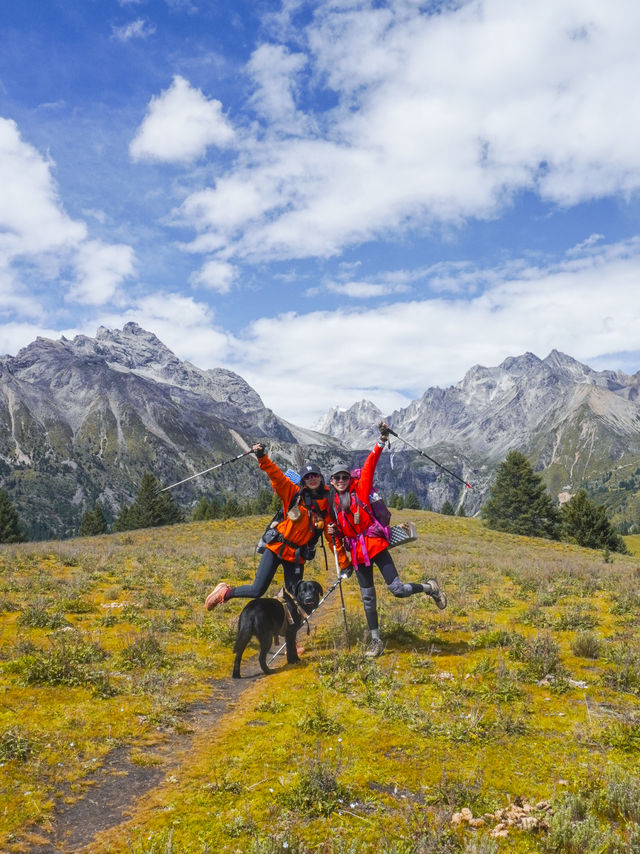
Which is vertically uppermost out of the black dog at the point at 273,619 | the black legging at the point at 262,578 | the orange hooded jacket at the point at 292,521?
the orange hooded jacket at the point at 292,521

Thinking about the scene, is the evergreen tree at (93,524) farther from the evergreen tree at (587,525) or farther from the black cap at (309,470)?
the black cap at (309,470)

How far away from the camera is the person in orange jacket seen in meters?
9.46

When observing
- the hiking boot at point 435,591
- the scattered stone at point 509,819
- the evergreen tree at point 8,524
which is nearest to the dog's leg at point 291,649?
the hiking boot at point 435,591

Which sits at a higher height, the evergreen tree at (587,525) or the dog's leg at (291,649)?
the dog's leg at (291,649)

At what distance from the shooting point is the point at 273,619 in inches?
370

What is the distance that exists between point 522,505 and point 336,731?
68372mm

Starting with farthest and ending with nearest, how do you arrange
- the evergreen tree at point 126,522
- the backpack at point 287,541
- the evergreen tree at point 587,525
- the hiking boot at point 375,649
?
the evergreen tree at point 126,522, the evergreen tree at point 587,525, the backpack at point 287,541, the hiking boot at point 375,649

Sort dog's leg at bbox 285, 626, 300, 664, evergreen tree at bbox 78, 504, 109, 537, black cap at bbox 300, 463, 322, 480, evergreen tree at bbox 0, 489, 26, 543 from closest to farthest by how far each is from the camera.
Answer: dog's leg at bbox 285, 626, 300, 664 → black cap at bbox 300, 463, 322, 480 → evergreen tree at bbox 0, 489, 26, 543 → evergreen tree at bbox 78, 504, 109, 537

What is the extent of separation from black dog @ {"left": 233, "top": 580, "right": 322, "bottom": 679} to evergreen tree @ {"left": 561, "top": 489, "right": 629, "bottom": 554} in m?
57.1

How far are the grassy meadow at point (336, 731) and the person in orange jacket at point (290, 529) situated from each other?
150 cm

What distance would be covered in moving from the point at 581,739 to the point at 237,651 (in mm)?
5661

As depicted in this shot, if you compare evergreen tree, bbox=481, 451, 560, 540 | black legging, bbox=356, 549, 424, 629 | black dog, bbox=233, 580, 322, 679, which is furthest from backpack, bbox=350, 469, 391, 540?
evergreen tree, bbox=481, 451, 560, 540

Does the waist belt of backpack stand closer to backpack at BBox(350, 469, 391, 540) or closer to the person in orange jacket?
the person in orange jacket

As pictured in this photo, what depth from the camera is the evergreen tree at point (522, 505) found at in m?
66.9
